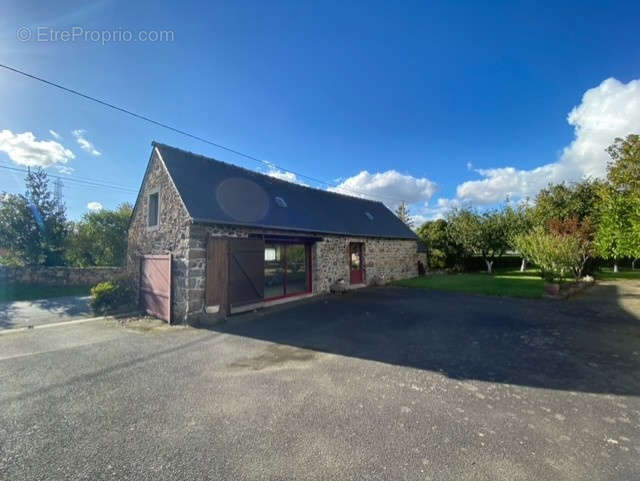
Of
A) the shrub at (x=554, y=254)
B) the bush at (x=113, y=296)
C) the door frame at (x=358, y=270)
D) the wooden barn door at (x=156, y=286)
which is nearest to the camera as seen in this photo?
the wooden barn door at (x=156, y=286)

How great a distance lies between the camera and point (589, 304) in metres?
9.55

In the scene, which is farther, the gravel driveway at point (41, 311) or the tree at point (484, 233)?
the tree at point (484, 233)

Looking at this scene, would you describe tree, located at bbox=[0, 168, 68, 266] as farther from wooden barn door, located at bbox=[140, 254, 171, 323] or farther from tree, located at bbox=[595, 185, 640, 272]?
tree, located at bbox=[595, 185, 640, 272]

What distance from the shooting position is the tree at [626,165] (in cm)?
1620

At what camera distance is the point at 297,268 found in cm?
1234

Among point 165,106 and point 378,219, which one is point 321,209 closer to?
point 378,219

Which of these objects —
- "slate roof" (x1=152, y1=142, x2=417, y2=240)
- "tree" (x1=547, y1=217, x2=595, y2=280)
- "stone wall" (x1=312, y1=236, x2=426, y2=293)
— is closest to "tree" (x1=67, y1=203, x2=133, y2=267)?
"slate roof" (x1=152, y1=142, x2=417, y2=240)

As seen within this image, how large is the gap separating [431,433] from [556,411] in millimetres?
1699

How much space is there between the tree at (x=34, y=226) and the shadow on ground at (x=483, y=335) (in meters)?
15.3

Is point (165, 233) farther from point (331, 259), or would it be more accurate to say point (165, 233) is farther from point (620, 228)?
point (620, 228)

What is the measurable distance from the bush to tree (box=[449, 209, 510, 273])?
71.9 ft

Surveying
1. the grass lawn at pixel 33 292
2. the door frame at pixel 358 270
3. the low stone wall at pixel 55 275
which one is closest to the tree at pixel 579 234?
the door frame at pixel 358 270

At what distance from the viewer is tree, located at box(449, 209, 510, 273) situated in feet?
69.5
